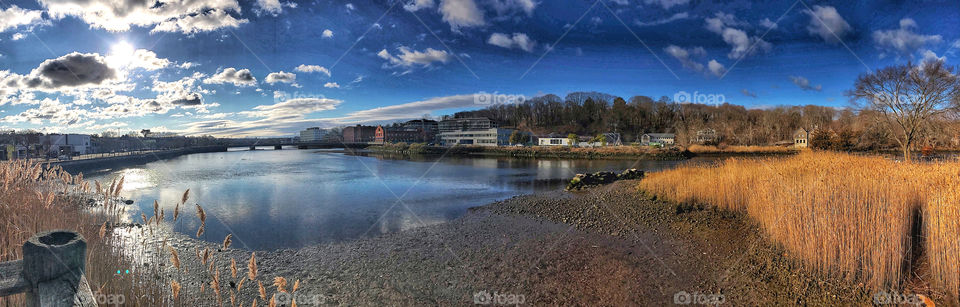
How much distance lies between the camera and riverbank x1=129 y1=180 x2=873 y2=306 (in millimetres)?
4957

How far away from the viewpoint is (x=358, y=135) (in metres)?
124

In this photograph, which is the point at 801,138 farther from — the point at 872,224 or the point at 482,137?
the point at 872,224

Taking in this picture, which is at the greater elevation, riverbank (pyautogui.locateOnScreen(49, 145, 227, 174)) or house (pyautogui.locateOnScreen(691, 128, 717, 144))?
house (pyautogui.locateOnScreen(691, 128, 717, 144))

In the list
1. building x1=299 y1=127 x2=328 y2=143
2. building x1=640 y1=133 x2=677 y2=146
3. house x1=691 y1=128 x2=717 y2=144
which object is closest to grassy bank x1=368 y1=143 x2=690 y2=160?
building x1=640 y1=133 x2=677 y2=146

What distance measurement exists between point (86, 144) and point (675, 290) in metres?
88.9

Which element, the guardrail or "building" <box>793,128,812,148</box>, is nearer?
the guardrail

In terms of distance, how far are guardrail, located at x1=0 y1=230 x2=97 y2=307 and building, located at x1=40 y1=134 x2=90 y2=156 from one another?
7145cm

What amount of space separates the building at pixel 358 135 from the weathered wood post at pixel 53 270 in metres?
126

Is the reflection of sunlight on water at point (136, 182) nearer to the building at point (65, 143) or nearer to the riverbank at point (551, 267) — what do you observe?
the riverbank at point (551, 267)

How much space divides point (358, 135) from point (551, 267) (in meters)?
126

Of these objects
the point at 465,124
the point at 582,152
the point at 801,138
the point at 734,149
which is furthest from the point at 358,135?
the point at 801,138

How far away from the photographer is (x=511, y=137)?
3273 inches

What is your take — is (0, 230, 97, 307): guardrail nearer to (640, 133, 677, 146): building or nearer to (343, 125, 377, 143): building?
(640, 133, 677, 146): building

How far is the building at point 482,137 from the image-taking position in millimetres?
84900
